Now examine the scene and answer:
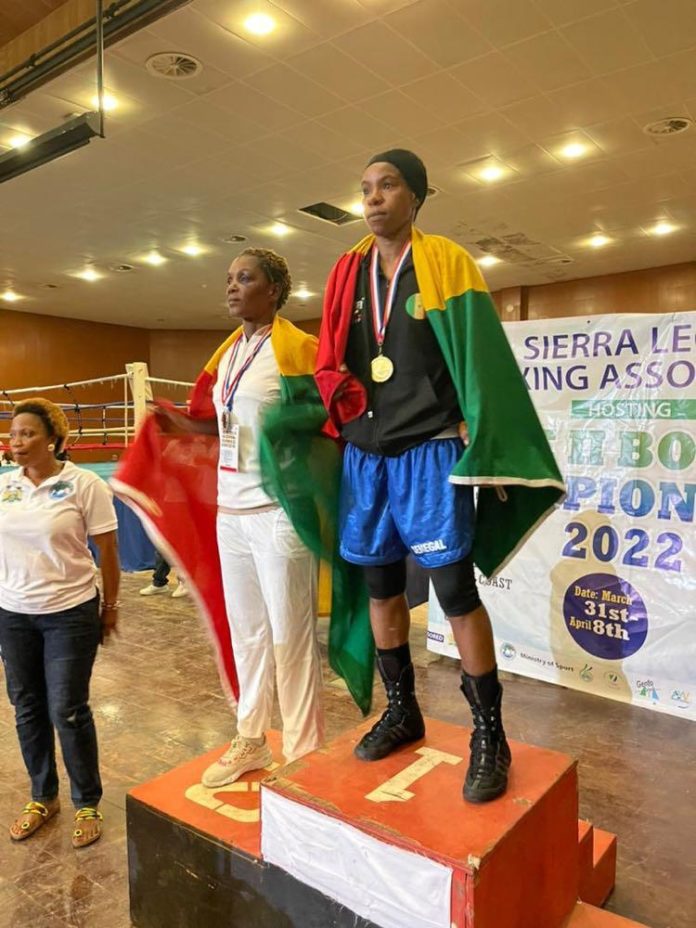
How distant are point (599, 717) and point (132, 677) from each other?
7.62 feet

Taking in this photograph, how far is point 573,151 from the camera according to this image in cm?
597

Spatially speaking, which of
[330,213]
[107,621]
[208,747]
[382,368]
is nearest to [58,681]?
[107,621]

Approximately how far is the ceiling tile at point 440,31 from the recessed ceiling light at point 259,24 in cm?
66

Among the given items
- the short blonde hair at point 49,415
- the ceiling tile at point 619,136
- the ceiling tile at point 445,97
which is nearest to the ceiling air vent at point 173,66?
the ceiling tile at point 445,97

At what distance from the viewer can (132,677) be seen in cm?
383

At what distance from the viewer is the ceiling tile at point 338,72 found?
446 cm

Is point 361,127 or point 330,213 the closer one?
point 361,127

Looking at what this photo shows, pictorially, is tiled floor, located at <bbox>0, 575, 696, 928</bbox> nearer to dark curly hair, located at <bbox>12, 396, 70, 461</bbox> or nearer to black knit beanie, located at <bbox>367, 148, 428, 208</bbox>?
dark curly hair, located at <bbox>12, 396, 70, 461</bbox>

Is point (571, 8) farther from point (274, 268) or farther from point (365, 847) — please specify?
point (365, 847)

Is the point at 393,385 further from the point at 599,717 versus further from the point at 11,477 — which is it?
the point at 599,717

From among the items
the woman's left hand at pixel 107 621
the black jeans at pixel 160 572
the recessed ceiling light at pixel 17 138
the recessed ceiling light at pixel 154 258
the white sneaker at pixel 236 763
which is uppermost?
the recessed ceiling light at pixel 17 138

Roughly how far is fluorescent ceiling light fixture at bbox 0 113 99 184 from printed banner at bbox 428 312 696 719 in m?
2.35

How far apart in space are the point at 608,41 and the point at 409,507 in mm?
3992

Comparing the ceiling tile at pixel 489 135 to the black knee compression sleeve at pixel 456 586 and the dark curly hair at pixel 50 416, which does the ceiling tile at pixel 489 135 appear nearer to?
the dark curly hair at pixel 50 416
